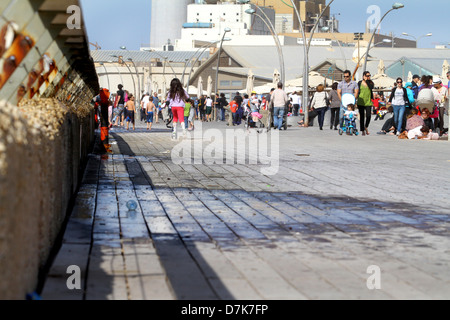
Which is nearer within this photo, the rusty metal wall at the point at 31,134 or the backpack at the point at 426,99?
the rusty metal wall at the point at 31,134

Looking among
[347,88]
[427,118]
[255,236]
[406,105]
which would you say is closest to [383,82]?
[347,88]

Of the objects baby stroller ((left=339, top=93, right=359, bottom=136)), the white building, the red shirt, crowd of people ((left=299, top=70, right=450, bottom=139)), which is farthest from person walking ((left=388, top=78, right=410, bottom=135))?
the white building

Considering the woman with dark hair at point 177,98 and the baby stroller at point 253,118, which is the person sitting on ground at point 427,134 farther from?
the baby stroller at point 253,118

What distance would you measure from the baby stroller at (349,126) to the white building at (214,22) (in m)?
158

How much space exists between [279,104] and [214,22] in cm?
16742

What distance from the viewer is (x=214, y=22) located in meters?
195

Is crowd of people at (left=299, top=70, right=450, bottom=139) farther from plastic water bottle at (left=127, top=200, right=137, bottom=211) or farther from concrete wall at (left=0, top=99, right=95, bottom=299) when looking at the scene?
concrete wall at (left=0, top=99, right=95, bottom=299)

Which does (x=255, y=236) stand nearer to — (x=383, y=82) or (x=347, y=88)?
(x=347, y=88)

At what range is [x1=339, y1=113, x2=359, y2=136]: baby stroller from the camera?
27.1 m

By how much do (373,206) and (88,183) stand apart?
3627 millimetres

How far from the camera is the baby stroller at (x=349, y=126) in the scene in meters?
27.1

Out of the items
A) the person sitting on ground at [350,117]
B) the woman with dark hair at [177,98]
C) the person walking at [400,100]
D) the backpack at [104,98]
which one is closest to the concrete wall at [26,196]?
the backpack at [104,98]

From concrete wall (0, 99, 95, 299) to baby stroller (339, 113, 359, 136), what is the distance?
22.0m

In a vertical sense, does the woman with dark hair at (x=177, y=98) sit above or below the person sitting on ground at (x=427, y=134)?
above
